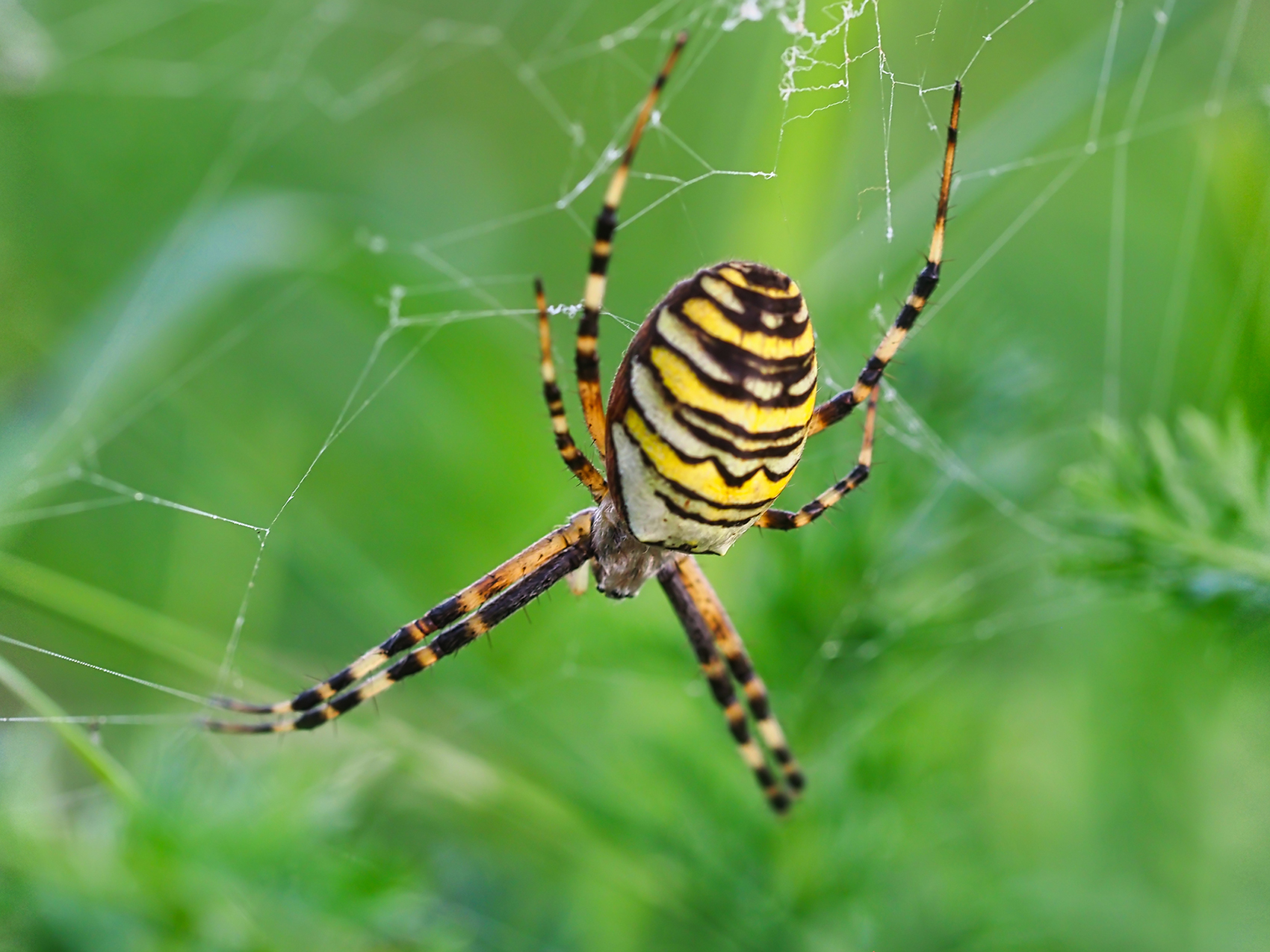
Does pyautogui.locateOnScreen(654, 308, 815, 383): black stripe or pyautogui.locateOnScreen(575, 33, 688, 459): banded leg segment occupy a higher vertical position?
pyautogui.locateOnScreen(575, 33, 688, 459): banded leg segment

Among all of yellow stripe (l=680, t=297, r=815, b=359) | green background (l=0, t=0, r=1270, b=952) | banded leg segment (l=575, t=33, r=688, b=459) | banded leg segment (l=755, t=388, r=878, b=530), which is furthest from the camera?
banded leg segment (l=755, t=388, r=878, b=530)

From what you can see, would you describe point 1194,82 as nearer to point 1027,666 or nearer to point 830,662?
point 1027,666

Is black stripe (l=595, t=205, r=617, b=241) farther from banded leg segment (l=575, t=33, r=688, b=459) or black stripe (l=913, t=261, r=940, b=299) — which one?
black stripe (l=913, t=261, r=940, b=299)

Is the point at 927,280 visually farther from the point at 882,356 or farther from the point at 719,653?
the point at 719,653

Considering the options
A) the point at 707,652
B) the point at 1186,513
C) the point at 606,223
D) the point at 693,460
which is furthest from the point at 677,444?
the point at 707,652

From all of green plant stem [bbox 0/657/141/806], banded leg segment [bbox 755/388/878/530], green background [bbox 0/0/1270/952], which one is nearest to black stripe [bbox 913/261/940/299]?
banded leg segment [bbox 755/388/878/530]

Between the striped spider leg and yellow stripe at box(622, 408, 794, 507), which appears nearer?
yellow stripe at box(622, 408, 794, 507)
